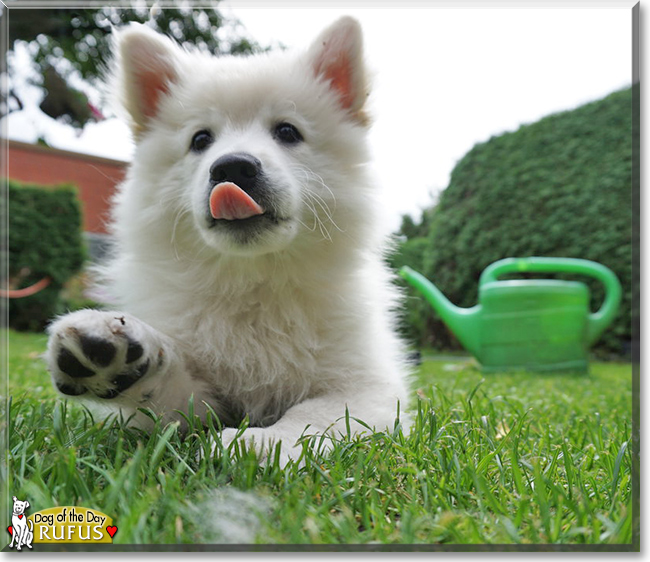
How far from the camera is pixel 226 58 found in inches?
78.5

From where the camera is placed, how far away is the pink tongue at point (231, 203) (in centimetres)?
154

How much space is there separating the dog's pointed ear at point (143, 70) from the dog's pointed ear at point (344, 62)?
1.59 ft

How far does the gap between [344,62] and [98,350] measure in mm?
1269

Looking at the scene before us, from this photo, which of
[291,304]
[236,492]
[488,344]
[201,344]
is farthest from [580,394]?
[236,492]

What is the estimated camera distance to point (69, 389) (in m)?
1.35

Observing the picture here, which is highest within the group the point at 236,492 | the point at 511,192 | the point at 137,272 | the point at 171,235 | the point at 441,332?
the point at 511,192

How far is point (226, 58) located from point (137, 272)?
31.2 inches

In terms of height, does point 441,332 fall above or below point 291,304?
below

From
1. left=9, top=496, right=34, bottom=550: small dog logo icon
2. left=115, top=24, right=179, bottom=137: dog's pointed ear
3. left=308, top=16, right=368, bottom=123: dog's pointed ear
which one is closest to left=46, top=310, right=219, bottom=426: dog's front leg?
left=9, top=496, right=34, bottom=550: small dog logo icon

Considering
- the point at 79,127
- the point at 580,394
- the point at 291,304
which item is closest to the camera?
the point at 291,304

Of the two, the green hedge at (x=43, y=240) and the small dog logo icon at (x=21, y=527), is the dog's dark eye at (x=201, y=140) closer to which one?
the small dog logo icon at (x=21, y=527)

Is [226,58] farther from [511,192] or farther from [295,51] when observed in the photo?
[511,192]

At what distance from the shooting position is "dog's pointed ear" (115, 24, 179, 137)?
1.93 metres

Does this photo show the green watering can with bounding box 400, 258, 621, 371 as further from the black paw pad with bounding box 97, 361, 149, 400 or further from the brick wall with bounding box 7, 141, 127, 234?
the black paw pad with bounding box 97, 361, 149, 400
